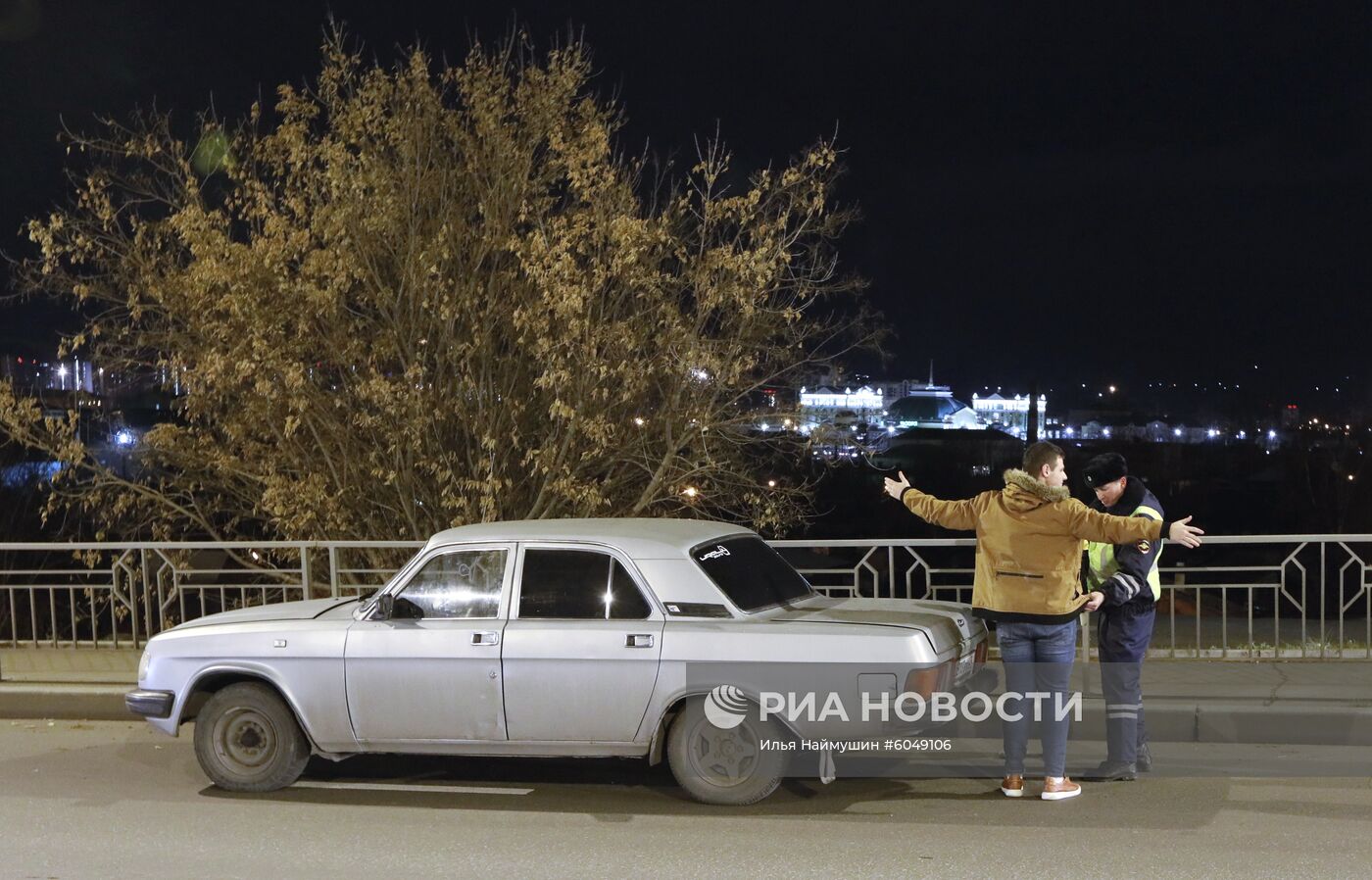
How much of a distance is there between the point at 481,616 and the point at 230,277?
18.9 feet

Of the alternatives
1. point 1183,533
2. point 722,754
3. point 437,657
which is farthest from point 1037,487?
point 437,657

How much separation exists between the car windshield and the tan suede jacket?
0.96 meters

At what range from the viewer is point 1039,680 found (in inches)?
257

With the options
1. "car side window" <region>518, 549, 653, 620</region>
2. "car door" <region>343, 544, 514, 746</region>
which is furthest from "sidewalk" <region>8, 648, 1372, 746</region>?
"car door" <region>343, 544, 514, 746</region>

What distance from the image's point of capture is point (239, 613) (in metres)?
7.51

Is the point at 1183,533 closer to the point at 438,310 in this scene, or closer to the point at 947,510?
the point at 947,510

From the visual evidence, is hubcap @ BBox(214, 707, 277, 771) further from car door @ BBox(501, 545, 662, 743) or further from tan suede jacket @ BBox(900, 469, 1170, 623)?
tan suede jacket @ BBox(900, 469, 1170, 623)

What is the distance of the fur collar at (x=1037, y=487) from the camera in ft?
21.1

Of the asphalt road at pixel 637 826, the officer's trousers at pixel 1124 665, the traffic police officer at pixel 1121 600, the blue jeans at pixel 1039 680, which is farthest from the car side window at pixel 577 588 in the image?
the officer's trousers at pixel 1124 665

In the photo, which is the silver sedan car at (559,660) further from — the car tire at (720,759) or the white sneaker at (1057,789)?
the white sneaker at (1057,789)

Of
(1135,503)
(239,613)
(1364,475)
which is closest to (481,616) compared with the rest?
(239,613)

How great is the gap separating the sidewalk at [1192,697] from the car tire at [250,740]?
2548mm

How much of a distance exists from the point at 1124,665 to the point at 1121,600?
39cm

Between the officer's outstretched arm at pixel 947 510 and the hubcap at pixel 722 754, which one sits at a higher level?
the officer's outstretched arm at pixel 947 510
